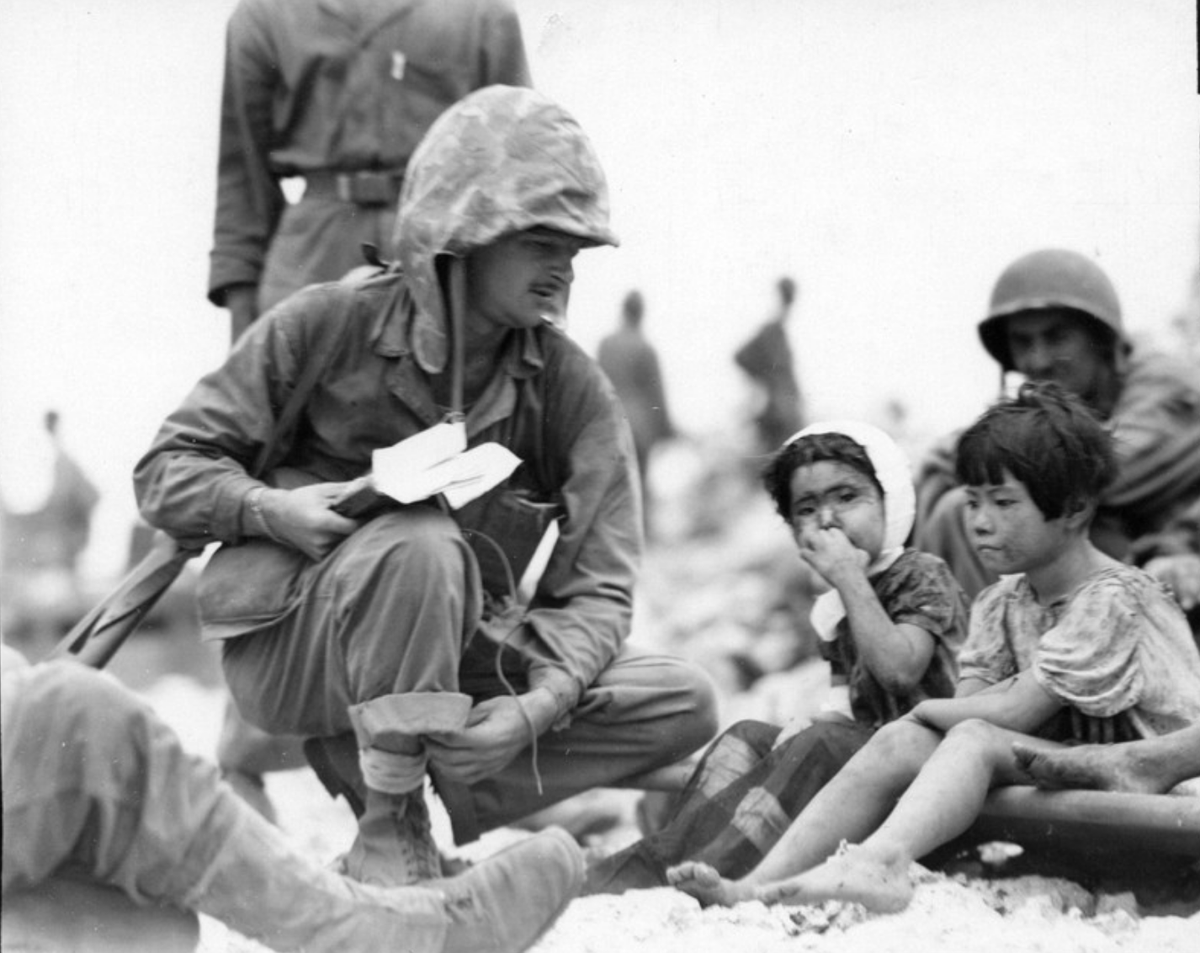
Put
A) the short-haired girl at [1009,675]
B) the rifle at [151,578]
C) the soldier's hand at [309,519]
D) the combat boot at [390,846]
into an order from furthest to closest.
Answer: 1. the rifle at [151,578]
2. the soldier's hand at [309,519]
3. the combat boot at [390,846]
4. the short-haired girl at [1009,675]

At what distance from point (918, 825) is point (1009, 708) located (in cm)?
32

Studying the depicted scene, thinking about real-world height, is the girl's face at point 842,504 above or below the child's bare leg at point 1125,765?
above

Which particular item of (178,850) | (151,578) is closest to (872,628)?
(151,578)

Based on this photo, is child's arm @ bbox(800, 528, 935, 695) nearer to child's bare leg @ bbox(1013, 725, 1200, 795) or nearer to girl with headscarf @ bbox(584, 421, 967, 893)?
girl with headscarf @ bbox(584, 421, 967, 893)

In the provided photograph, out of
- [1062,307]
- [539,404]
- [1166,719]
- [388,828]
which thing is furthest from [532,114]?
[1062,307]

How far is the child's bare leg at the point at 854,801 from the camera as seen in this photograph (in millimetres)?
3459

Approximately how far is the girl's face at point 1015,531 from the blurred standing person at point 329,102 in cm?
182

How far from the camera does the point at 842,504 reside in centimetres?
392

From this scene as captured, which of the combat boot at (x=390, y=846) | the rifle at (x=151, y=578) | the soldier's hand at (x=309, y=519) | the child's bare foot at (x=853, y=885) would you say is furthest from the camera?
the rifle at (x=151, y=578)

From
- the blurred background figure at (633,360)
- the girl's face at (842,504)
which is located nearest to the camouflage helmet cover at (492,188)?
the girl's face at (842,504)

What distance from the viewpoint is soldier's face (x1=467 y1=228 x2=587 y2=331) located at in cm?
382

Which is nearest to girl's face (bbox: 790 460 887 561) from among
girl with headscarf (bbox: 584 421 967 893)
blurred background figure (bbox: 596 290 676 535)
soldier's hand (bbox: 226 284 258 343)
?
girl with headscarf (bbox: 584 421 967 893)

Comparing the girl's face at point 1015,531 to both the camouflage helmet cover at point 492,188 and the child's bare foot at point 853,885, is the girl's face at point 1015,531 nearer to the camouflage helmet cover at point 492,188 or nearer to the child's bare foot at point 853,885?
the child's bare foot at point 853,885

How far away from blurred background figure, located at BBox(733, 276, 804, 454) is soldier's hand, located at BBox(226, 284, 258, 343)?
4538 millimetres
